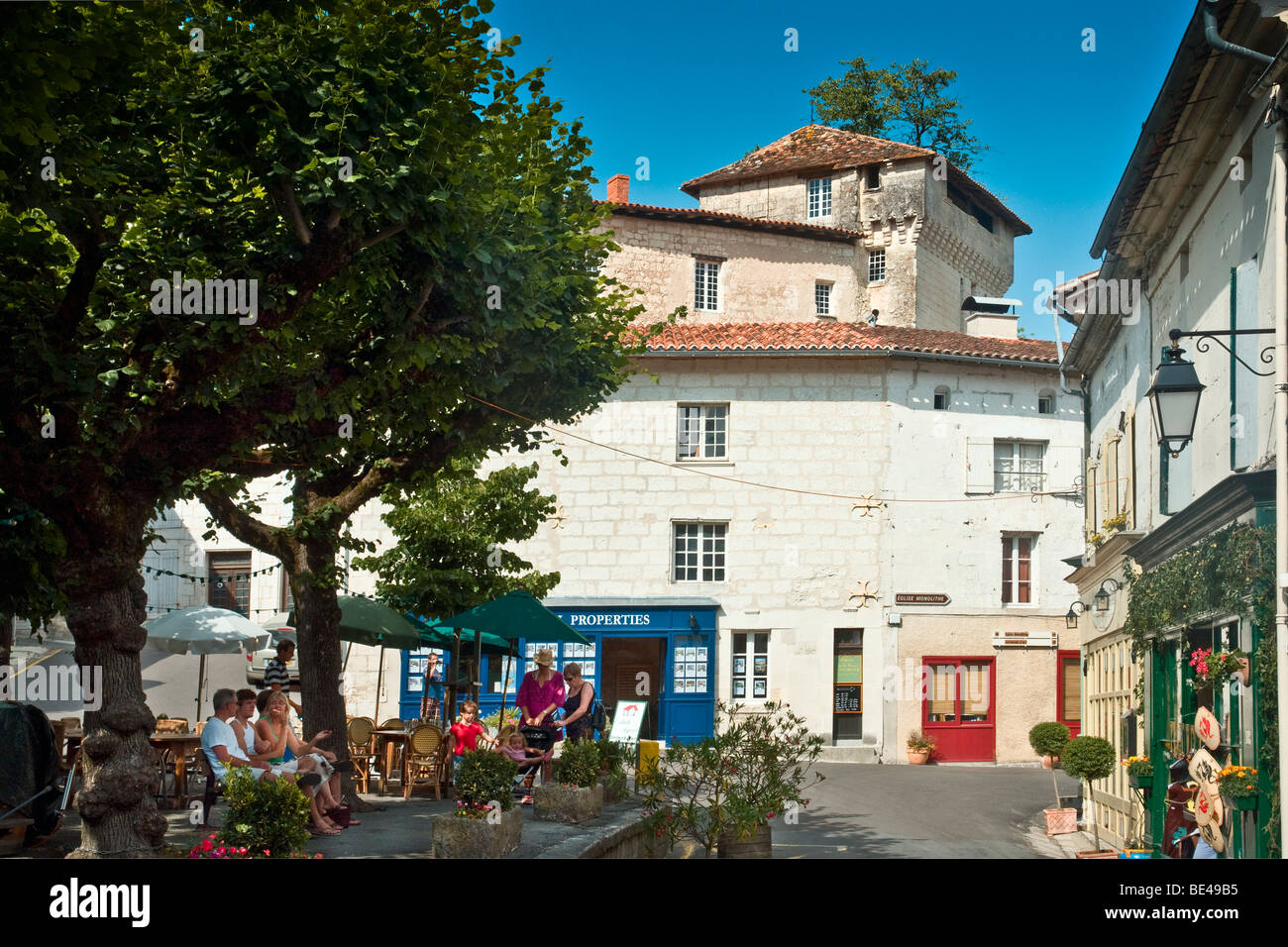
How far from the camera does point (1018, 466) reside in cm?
3203

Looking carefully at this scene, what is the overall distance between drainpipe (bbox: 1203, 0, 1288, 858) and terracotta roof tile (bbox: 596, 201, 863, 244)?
27.0 m

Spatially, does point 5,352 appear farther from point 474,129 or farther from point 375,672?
point 375,672

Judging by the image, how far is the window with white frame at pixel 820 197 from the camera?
138 feet

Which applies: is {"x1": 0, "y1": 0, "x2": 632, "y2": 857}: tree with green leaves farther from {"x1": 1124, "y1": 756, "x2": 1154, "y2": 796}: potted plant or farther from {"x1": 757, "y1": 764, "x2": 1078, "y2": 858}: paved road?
{"x1": 1124, "y1": 756, "x2": 1154, "y2": 796}: potted plant

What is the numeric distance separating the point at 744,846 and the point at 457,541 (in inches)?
388

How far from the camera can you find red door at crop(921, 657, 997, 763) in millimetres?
30422

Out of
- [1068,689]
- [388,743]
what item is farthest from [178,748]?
[1068,689]

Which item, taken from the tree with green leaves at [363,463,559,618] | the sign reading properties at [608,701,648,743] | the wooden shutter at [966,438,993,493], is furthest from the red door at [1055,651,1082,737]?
the sign reading properties at [608,701,648,743]

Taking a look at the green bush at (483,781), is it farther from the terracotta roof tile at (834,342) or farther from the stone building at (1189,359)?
the terracotta roof tile at (834,342)

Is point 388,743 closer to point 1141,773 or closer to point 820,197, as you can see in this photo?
point 1141,773

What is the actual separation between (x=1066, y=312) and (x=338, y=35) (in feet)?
39.8

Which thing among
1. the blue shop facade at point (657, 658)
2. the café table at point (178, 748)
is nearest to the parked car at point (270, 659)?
the café table at point (178, 748)
